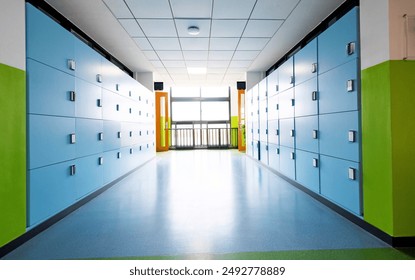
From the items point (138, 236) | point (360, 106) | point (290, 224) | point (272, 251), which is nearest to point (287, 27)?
point (360, 106)

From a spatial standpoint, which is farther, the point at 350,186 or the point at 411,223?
the point at 350,186

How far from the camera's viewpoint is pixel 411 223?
5.84 ft

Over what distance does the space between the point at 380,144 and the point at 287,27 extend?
2.62 meters

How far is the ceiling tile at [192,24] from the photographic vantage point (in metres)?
3.53

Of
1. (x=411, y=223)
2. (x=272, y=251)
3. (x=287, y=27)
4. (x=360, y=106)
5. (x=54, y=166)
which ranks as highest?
(x=287, y=27)

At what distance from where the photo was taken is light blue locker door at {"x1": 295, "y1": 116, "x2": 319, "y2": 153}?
2.99 meters

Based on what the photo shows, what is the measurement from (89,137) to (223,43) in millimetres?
2868

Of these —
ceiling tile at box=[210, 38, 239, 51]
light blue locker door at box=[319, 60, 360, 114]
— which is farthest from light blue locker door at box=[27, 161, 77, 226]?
ceiling tile at box=[210, 38, 239, 51]

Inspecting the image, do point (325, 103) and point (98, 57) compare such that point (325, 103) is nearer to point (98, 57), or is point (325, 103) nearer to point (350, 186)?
point (350, 186)

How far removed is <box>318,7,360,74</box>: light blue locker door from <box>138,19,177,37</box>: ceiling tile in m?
2.11

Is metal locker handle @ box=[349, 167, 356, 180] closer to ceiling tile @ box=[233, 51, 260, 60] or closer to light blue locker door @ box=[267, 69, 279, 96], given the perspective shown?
light blue locker door @ box=[267, 69, 279, 96]

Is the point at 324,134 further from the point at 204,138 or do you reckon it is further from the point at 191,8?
the point at 204,138

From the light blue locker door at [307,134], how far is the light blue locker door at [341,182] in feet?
0.85

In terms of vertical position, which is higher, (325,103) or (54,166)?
(325,103)
